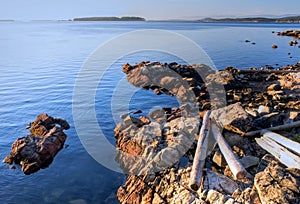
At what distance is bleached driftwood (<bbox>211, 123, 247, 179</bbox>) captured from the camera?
12250mm

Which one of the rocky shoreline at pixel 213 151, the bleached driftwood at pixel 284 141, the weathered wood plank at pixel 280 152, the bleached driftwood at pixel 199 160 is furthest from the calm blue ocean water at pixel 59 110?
the bleached driftwood at pixel 284 141

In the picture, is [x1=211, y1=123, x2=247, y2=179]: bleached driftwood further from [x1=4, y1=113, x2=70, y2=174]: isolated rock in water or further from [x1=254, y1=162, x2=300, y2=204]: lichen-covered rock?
[x1=4, y1=113, x2=70, y2=174]: isolated rock in water

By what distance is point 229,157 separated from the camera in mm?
13711

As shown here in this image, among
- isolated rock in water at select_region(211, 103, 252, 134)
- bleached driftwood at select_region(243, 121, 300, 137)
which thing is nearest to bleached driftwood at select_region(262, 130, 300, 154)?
bleached driftwood at select_region(243, 121, 300, 137)

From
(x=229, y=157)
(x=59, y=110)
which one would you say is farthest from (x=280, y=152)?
(x=59, y=110)

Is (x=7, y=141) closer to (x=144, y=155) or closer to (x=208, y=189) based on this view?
(x=144, y=155)

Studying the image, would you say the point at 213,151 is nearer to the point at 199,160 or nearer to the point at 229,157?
the point at 229,157

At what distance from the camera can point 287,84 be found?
28109 millimetres

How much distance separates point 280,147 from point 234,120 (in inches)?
134

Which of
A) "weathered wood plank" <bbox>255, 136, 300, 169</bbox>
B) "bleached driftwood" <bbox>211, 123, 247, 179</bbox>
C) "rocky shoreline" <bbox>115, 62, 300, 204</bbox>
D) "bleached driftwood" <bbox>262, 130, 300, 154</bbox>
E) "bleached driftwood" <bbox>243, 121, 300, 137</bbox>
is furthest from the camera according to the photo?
"bleached driftwood" <bbox>243, 121, 300, 137</bbox>

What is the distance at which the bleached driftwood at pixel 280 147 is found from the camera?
12.8 m

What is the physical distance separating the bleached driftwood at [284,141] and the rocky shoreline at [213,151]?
58cm

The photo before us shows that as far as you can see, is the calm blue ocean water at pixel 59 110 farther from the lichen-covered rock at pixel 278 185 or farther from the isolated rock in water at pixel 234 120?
the lichen-covered rock at pixel 278 185

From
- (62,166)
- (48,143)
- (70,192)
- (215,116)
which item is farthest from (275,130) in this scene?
(48,143)
